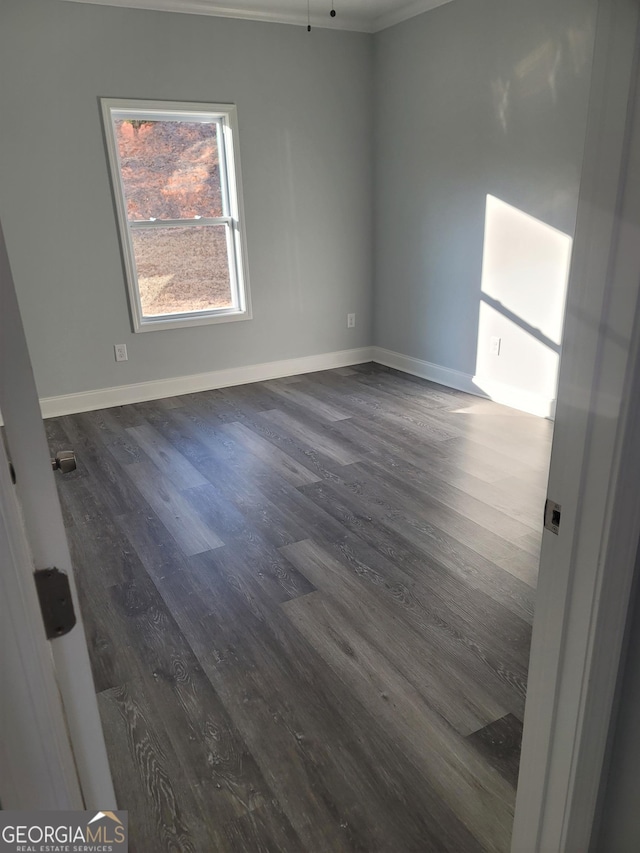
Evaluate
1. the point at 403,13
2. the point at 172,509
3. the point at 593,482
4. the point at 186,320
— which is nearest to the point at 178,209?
the point at 186,320

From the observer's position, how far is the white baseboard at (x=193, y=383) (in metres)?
4.29

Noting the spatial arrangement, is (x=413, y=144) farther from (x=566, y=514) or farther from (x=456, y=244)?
(x=566, y=514)

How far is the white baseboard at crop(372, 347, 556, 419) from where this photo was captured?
4062 millimetres

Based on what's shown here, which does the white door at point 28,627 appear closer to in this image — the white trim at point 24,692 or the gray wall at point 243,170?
the white trim at point 24,692

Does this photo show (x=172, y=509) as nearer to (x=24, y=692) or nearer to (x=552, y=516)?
(x=552, y=516)

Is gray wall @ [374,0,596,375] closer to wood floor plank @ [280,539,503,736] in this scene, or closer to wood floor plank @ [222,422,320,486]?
wood floor plank @ [222,422,320,486]

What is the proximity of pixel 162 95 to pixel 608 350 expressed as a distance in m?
4.13

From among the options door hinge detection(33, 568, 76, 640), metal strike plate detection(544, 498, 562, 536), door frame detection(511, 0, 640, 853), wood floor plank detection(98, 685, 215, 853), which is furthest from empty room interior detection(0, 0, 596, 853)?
door hinge detection(33, 568, 76, 640)

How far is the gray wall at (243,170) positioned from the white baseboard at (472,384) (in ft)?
1.41

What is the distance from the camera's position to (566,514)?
925 mm

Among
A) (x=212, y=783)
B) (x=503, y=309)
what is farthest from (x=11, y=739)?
(x=503, y=309)

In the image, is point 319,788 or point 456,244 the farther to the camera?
point 456,244

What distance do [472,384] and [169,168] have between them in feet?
8.81

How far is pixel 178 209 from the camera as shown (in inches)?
173
